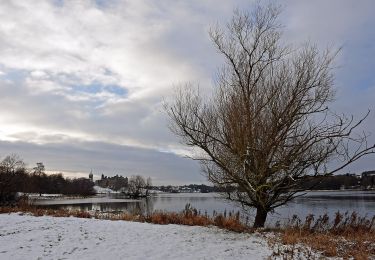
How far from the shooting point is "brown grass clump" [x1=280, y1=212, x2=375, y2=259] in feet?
31.8

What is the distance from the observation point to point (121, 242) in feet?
38.2

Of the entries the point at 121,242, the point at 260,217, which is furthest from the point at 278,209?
the point at 121,242

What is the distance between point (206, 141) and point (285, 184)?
3.35 m

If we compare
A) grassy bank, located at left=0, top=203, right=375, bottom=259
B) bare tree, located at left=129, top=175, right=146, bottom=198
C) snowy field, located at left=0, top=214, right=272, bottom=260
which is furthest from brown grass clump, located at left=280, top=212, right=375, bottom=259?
bare tree, located at left=129, top=175, right=146, bottom=198

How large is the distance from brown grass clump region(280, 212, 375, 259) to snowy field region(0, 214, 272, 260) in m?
1.16

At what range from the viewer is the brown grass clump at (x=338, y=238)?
968cm

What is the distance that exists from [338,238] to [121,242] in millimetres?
6260

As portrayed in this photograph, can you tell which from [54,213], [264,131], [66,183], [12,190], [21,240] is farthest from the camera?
[66,183]

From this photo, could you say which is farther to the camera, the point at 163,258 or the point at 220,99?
the point at 220,99

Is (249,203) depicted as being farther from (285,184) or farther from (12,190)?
(12,190)

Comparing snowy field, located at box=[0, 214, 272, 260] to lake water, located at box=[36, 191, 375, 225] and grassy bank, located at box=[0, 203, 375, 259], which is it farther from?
lake water, located at box=[36, 191, 375, 225]

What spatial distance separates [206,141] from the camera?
15656 millimetres

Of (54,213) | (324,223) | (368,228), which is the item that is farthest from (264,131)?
(54,213)

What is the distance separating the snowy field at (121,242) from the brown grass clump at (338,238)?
3.80 feet
